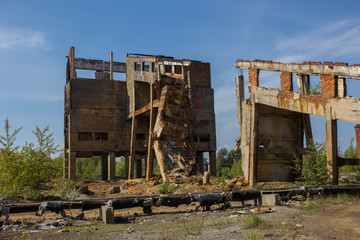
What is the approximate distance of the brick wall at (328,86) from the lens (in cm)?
1259

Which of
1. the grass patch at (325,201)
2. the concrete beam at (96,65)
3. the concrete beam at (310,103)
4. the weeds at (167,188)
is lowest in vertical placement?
the weeds at (167,188)

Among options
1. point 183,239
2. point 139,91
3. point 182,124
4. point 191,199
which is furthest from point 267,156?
point 139,91

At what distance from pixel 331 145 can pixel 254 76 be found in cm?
495

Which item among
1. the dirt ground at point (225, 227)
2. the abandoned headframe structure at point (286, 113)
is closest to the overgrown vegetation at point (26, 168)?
the dirt ground at point (225, 227)

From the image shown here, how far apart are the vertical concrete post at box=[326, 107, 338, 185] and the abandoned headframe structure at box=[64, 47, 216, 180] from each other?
8084 mm

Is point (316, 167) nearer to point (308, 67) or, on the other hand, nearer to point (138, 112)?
point (308, 67)

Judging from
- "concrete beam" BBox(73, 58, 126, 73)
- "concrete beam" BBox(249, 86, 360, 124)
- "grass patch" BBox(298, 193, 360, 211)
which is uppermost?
"concrete beam" BBox(73, 58, 126, 73)

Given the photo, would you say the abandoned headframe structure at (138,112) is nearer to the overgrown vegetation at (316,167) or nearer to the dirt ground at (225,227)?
the overgrown vegetation at (316,167)

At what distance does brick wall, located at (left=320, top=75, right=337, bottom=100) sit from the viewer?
41.3 feet

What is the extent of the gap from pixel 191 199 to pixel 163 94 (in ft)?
37.9

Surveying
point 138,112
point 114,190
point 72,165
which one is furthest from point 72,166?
point 114,190

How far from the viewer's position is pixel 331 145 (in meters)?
12.6

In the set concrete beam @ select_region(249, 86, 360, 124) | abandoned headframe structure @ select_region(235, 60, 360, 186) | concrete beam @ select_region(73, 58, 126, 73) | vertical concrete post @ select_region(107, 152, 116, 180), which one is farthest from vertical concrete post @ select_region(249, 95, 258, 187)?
concrete beam @ select_region(73, 58, 126, 73)

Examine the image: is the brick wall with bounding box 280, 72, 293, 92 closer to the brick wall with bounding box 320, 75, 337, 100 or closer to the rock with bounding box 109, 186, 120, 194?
the brick wall with bounding box 320, 75, 337, 100
